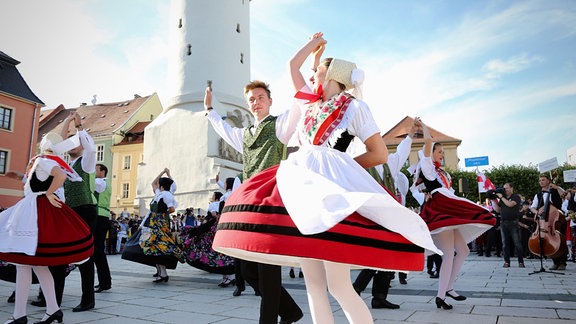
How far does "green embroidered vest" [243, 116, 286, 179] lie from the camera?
12.2ft

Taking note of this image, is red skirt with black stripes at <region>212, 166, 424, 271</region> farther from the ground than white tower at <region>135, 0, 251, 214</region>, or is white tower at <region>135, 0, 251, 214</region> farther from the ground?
white tower at <region>135, 0, 251, 214</region>

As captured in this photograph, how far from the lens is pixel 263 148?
3754 mm

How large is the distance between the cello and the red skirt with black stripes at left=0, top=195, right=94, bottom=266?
28.6 ft

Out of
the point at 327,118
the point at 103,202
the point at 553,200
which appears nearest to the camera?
the point at 327,118

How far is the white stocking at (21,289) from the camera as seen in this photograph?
386cm

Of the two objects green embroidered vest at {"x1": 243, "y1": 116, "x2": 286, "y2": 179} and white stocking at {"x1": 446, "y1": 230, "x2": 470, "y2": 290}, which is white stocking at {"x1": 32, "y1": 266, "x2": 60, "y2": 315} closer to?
green embroidered vest at {"x1": 243, "y1": 116, "x2": 286, "y2": 179}

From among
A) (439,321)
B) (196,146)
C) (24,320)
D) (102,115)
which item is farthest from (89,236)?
(102,115)

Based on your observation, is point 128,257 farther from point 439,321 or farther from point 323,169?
point 323,169

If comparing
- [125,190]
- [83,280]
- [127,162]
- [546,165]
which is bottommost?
[83,280]

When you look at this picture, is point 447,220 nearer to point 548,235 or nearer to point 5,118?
point 548,235

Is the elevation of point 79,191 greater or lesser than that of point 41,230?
greater

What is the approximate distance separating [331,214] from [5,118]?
1340 inches

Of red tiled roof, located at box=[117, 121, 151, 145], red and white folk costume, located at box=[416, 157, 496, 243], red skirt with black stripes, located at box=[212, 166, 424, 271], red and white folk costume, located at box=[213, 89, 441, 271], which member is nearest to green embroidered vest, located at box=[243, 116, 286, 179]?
red and white folk costume, located at box=[213, 89, 441, 271]

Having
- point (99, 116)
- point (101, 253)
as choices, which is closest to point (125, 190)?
point (99, 116)
